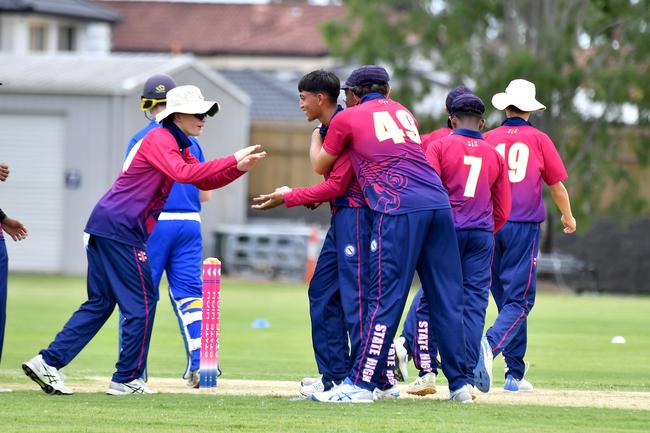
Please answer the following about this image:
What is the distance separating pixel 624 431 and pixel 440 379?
4.15m

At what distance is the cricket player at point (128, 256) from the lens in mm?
10422

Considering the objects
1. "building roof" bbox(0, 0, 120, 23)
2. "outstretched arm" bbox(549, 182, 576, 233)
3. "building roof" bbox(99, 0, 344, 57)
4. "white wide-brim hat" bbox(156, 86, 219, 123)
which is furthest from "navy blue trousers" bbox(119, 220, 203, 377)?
"building roof" bbox(99, 0, 344, 57)

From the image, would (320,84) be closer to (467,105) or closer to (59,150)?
(467,105)

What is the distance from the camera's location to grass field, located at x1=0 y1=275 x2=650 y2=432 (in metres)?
8.93

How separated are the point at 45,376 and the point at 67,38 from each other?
44026mm

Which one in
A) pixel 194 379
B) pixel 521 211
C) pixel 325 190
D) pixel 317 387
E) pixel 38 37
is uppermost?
pixel 38 37

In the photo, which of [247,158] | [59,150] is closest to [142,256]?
[247,158]

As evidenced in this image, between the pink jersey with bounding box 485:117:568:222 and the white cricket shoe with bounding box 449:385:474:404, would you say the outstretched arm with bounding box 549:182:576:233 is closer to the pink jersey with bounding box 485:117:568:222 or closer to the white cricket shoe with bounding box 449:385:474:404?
the pink jersey with bounding box 485:117:568:222

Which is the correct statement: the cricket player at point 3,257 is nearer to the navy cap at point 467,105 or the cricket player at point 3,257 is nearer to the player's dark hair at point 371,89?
the player's dark hair at point 371,89

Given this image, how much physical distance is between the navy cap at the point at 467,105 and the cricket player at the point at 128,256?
173 centimetres

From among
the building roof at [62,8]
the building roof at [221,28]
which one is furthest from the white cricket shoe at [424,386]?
the building roof at [221,28]

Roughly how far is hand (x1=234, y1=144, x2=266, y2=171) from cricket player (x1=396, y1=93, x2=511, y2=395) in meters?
1.42

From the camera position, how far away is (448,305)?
32.9 ft

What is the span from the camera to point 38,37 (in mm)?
51656
